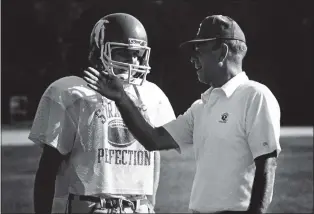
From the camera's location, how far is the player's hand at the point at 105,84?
355 cm

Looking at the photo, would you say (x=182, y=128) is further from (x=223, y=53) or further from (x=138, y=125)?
(x=223, y=53)

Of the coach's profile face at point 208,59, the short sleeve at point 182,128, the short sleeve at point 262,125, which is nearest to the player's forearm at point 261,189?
the short sleeve at point 262,125

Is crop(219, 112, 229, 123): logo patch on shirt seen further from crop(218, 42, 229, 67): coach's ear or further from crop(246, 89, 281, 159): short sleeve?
crop(218, 42, 229, 67): coach's ear

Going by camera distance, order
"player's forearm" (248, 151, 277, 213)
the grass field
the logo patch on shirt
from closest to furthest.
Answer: "player's forearm" (248, 151, 277, 213) → the logo patch on shirt → the grass field

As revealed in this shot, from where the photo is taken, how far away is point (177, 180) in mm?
11836

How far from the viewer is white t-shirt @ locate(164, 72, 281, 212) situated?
129 inches

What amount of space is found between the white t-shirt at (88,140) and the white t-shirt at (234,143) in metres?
0.60

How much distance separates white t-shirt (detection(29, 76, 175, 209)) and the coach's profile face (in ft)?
1.98

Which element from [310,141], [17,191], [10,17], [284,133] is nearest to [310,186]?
[17,191]

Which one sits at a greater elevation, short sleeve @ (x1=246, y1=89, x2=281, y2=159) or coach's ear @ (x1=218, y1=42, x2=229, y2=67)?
coach's ear @ (x1=218, y1=42, x2=229, y2=67)

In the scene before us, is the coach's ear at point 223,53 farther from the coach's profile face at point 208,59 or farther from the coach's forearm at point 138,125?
the coach's forearm at point 138,125

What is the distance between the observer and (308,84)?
26.5 metres

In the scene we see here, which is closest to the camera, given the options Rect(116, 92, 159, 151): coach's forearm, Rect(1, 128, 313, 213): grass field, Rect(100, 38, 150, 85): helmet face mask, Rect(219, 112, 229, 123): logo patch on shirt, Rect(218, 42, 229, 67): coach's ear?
Rect(219, 112, 229, 123): logo patch on shirt

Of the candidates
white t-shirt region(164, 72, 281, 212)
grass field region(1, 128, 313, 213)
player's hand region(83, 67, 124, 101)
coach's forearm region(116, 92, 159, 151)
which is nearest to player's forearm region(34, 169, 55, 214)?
coach's forearm region(116, 92, 159, 151)
